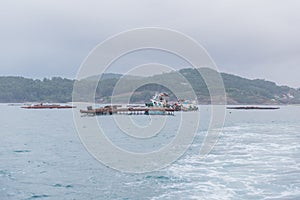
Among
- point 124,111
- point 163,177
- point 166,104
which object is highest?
point 166,104

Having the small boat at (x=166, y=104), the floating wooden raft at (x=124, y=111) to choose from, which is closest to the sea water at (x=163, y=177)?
the floating wooden raft at (x=124, y=111)

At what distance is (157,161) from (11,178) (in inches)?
372

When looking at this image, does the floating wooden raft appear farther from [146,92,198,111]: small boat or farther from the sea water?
the sea water

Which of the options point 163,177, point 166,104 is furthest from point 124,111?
point 163,177

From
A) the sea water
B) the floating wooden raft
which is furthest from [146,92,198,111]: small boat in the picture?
the sea water

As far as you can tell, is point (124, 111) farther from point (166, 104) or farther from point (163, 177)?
point (163, 177)

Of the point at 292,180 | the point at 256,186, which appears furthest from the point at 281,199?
the point at 292,180

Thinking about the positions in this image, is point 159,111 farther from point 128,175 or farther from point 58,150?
point 128,175

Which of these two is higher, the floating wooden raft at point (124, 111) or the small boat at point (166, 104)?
the small boat at point (166, 104)

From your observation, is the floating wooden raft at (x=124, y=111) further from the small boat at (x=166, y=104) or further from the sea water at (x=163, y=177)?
the sea water at (x=163, y=177)

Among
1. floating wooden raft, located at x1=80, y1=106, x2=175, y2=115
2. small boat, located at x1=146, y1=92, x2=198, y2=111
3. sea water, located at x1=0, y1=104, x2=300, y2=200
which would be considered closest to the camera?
sea water, located at x1=0, y1=104, x2=300, y2=200

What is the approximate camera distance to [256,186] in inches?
698

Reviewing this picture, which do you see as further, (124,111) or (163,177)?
(124,111)

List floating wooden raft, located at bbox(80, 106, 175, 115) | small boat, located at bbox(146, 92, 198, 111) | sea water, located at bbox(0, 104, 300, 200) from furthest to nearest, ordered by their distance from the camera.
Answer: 1. small boat, located at bbox(146, 92, 198, 111)
2. floating wooden raft, located at bbox(80, 106, 175, 115)
3. sea water, located at bbox(0, 104, 300, 200)
